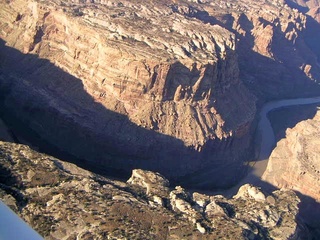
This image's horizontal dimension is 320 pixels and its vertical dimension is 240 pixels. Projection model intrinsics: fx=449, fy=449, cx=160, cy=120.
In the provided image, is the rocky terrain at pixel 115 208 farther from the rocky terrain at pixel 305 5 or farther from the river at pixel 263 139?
the rocky terrain at pixel 305 5

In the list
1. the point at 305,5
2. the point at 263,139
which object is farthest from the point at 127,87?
the point at 305,5

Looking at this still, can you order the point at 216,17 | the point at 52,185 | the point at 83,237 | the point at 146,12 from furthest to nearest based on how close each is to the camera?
the point at 216,17
the point at 146,12
the point at 52,185
the point at 83,237

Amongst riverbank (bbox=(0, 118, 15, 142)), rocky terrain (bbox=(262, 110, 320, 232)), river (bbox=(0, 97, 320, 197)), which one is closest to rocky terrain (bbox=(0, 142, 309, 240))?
rocky terrain (bbox=(262, 110, 320, 232))

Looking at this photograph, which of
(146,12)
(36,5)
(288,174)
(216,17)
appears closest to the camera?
(288,174)

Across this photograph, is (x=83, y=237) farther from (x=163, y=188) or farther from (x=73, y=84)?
(x=73, y=84)

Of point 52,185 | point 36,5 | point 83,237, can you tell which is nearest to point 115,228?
point 83,237

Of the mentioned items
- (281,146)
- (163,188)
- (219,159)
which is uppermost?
(163,188)
